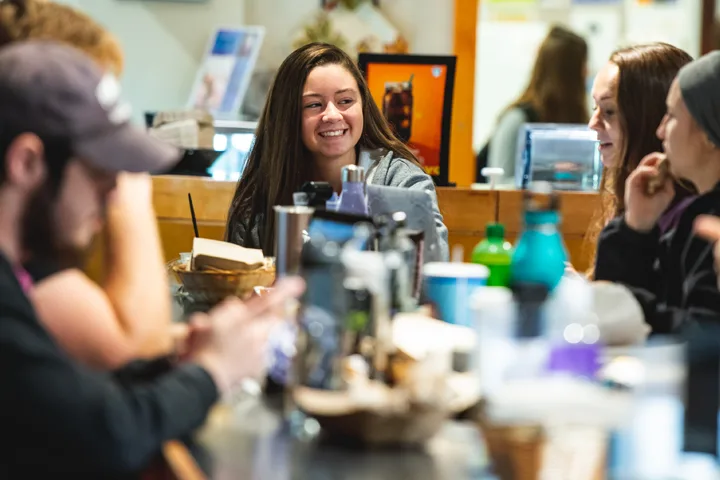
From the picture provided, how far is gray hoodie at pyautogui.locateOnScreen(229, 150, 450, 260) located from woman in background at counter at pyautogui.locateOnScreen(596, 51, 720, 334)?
2.87ft

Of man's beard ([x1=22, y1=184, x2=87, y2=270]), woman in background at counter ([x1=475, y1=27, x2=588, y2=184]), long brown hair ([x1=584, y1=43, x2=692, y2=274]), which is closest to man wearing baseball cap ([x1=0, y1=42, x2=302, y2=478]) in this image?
man's beard ([x1=22, y1=184, x2=87, y2=270])

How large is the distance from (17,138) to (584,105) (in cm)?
460

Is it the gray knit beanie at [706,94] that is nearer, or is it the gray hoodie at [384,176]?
the gray knit beanie at [706,94]

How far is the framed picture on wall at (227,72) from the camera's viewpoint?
20.5 ft

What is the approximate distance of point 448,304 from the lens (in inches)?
87.0

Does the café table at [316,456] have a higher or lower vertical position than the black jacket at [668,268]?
lower

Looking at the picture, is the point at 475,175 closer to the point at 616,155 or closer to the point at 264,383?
the point at 616,155

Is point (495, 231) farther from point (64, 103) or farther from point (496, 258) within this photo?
point (64, 103)

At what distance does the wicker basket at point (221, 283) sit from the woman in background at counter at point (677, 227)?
2.49 ft

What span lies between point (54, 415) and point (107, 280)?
0.58 meters

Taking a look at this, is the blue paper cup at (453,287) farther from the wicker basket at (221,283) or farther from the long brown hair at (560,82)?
the long brown hair at (560,82)

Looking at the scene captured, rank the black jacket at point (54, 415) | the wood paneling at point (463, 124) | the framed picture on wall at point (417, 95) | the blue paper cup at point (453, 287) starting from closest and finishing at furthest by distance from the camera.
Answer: the black jacket at point (54, 415)
the blue paper cup at point (453, 287)
the framed picture on wall at point (417, 95)
the wood paneling at point (463, 124)

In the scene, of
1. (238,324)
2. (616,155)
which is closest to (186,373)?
(238,324)

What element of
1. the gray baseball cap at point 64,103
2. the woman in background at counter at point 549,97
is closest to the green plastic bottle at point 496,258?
the gray baseball cap at point 64,103
